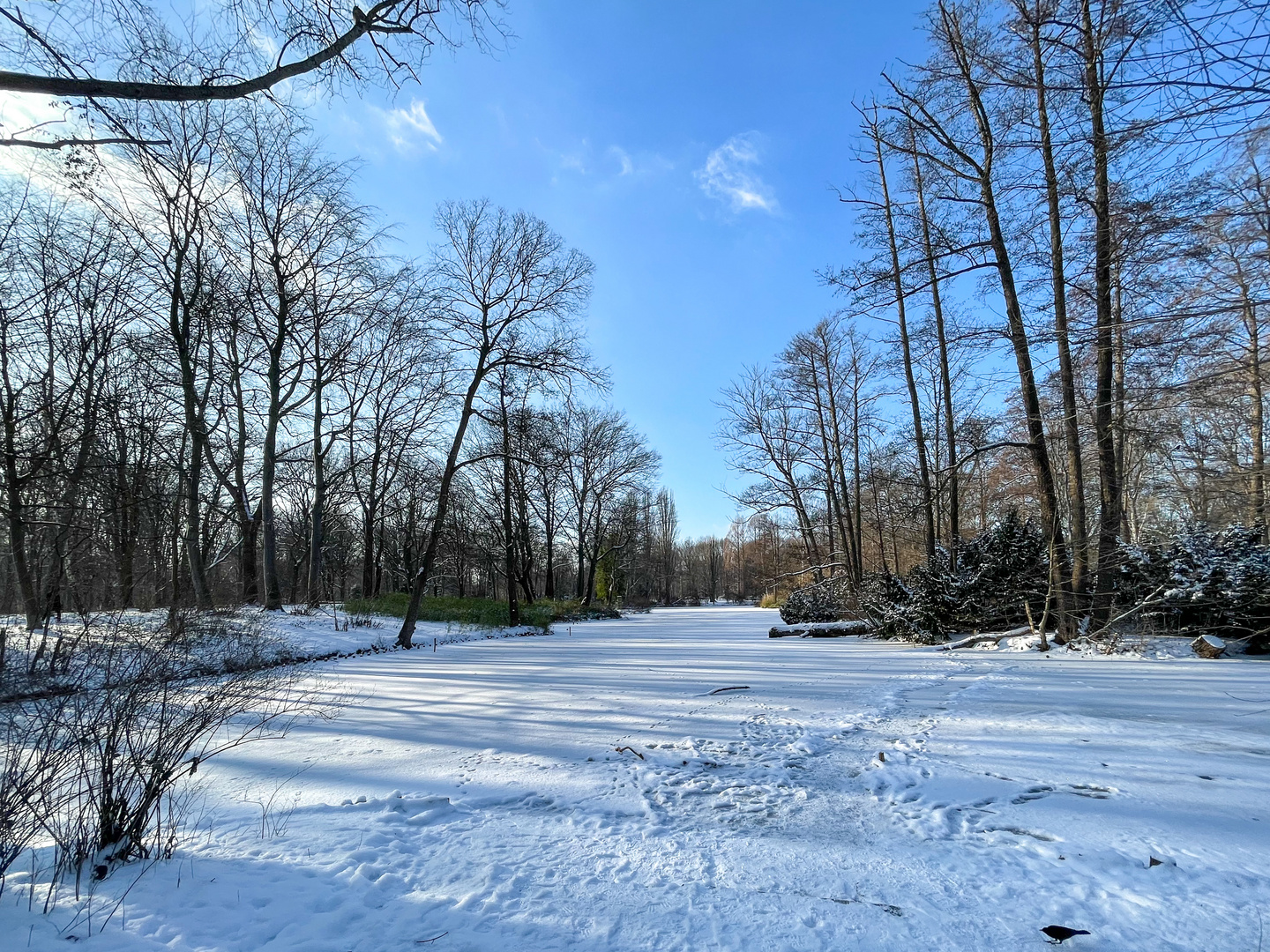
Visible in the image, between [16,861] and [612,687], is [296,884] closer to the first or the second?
[16,861]

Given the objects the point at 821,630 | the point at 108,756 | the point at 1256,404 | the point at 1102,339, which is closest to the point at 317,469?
the point at 821,630

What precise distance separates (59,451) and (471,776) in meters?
5.56

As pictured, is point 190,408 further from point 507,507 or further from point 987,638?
point 987,638

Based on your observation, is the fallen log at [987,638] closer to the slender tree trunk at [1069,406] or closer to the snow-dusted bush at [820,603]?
the slender tree trunk at [1069,406]

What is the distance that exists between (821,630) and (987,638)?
16.9 feet

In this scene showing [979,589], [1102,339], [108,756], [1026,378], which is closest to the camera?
[108,756]

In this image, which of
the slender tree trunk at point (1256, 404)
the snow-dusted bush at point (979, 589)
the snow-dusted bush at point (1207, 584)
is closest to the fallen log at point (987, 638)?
the snow-dusted bush at point (979, 589)

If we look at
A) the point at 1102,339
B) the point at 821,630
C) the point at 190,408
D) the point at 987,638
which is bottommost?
the point at 821,630

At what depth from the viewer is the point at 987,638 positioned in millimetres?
Result: 12109

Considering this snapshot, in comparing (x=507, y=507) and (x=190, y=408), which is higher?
(x=190, y=408)

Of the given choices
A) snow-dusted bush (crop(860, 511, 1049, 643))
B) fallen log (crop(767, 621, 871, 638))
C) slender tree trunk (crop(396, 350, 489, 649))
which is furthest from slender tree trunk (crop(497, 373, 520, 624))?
snow-dusted bush (crop(860, 511, 1049, 643))

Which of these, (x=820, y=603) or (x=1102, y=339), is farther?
(x=820, y=603)

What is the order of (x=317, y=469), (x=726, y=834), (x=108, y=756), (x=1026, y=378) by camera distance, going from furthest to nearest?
(x=317, y=469) < (x=1026, y=378) < (x=726, y=834) < (x=108, y=756)

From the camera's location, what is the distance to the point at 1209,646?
9.01m
